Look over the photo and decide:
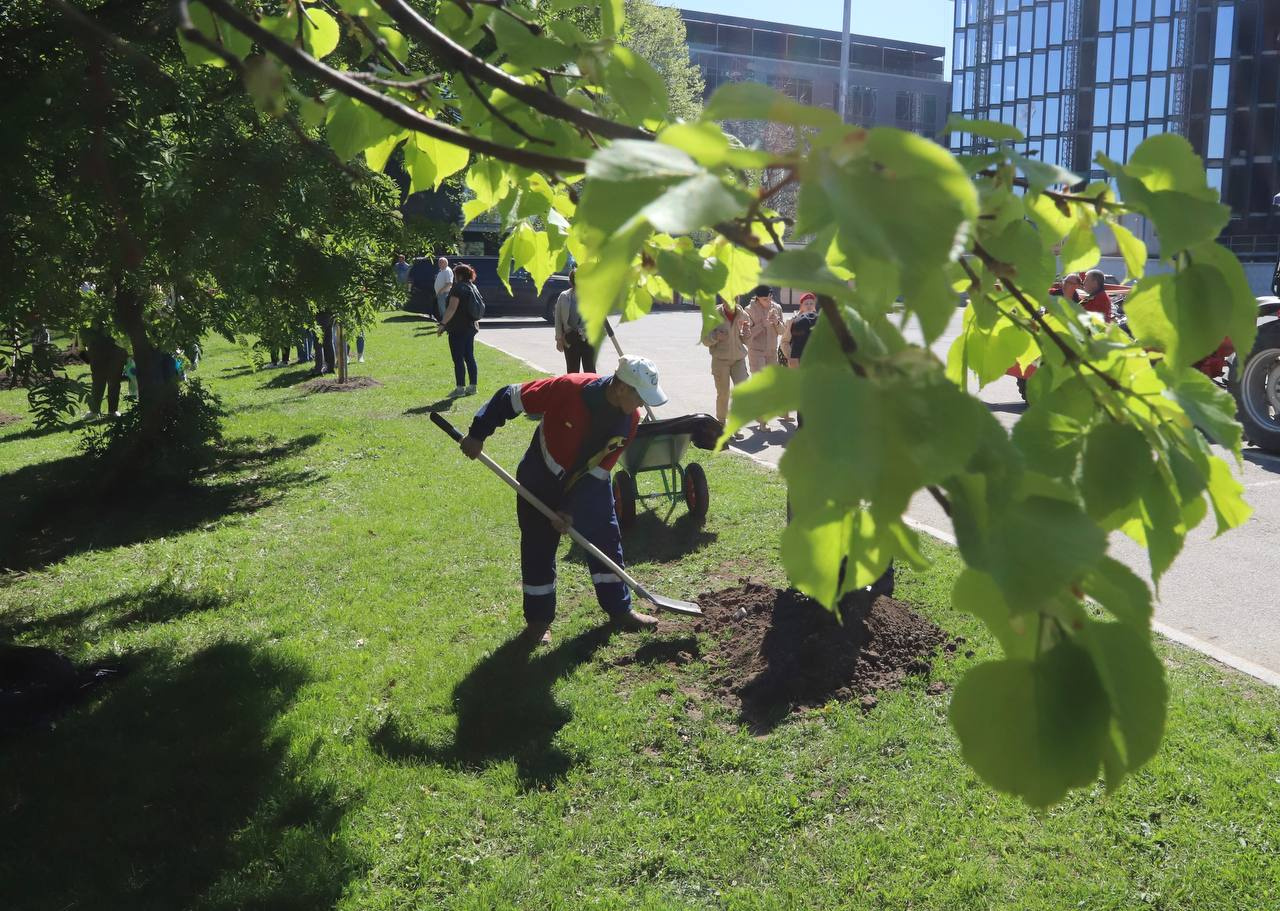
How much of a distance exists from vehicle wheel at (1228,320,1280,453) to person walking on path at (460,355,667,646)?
7633mm

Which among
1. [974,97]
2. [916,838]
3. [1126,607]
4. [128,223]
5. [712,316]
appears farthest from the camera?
[974,97]

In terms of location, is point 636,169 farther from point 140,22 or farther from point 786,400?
point 140,22

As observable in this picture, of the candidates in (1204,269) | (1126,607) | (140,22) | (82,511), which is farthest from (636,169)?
(82,511)

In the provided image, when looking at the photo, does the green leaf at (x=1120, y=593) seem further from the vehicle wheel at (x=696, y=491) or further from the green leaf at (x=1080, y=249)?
the vehicle wheel at (x=696, y=491)

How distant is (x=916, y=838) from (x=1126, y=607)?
3.53 metres

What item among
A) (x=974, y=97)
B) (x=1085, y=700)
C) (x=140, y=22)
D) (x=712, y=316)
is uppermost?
(x=974, y=97)

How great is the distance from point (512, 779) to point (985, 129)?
13.1 ft

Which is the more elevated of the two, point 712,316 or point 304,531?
point 712,316

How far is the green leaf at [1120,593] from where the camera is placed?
3.14 feet

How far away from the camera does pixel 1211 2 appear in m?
58.5

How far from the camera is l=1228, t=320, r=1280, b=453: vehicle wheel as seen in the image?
34.7 ft

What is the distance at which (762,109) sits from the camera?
0.94 metres

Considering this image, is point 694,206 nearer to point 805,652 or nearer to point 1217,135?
point 805,652

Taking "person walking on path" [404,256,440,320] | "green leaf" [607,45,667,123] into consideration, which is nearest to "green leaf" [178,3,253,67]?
"green leaf" [607,45,667,123]
